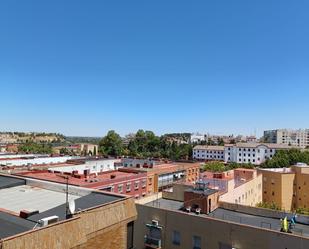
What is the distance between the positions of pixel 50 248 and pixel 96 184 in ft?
81.2

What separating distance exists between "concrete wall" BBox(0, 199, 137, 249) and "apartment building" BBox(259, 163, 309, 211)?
4561cm

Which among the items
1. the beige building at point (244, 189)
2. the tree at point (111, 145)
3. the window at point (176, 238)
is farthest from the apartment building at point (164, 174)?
the tree at point (111, 145)

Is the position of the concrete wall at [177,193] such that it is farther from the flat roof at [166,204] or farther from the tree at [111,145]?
the tree at [111,145]

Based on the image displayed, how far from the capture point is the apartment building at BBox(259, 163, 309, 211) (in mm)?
55531

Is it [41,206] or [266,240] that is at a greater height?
[41,206]

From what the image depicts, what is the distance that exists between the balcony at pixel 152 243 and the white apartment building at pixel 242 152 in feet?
396

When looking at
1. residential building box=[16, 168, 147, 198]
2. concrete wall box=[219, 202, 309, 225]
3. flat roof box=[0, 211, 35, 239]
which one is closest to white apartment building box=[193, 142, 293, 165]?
residential building box=[16, 168, 147, 198]

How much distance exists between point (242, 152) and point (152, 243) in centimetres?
12362

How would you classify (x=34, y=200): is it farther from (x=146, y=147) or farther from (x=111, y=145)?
(x=146, y=147)

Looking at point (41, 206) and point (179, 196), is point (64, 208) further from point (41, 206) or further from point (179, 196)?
point (179, 196)

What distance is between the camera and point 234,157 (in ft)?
466

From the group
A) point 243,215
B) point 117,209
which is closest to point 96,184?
point 243,215

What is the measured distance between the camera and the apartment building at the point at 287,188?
55531 millimetres

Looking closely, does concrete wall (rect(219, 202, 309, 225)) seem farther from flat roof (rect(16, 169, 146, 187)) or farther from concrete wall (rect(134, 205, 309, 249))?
flat roof (rect(16, 169, 146, 187))
